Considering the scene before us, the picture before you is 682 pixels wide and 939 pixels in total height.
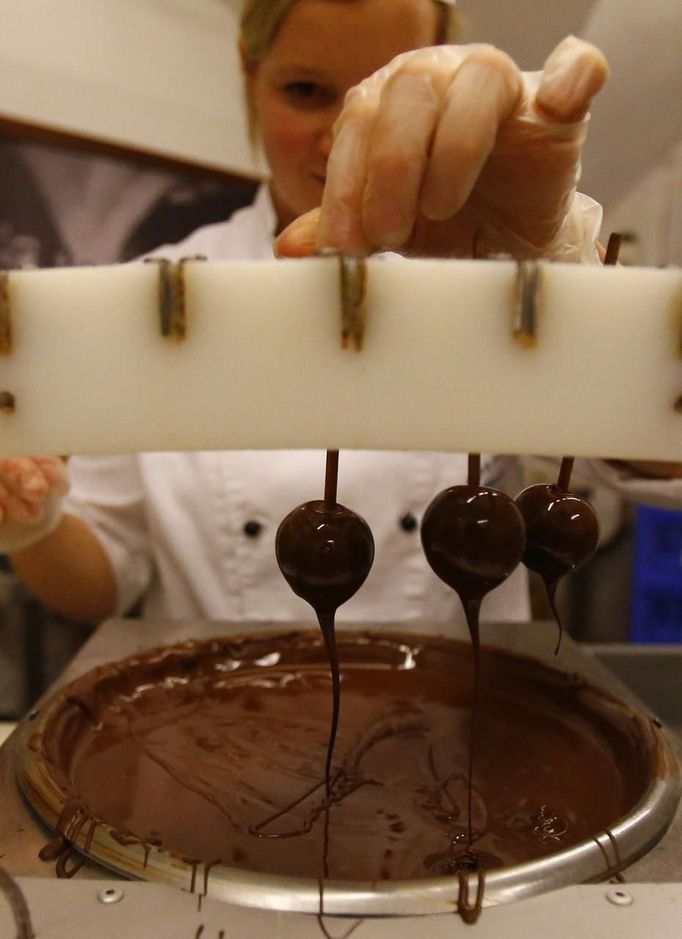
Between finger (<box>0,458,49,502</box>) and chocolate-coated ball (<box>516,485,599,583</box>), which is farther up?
chocolate-coated ball (<box>516,485,599,583</box>)

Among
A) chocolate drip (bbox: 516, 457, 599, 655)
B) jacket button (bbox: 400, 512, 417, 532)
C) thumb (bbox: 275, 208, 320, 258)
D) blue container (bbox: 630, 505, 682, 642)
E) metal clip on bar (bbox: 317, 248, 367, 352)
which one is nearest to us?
metal clip on bar (bbox: 317, 248, 367, 352)

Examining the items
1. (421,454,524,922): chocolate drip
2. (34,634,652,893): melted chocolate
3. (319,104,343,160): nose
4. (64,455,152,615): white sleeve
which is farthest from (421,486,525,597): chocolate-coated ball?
(64,455,152,615): white sleeve

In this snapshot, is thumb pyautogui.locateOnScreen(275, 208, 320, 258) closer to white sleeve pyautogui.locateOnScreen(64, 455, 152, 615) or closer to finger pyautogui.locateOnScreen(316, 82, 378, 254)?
finger pyautogui.locateOnScreen(316, 82, 378, 254)

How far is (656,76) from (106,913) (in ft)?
2.54

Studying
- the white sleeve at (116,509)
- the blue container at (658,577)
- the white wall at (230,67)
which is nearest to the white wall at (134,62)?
the white wall at (230,67)

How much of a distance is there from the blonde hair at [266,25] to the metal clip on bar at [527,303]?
0.26 meters

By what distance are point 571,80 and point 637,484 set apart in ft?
2.50

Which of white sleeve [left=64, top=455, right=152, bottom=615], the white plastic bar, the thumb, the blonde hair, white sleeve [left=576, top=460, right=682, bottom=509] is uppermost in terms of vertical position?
the blonde hair

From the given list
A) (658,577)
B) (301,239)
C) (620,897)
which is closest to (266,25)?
(301,239)

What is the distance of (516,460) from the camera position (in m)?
1.43

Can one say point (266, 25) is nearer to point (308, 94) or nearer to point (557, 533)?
point (308, 94)

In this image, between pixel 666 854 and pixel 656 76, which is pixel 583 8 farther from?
pixel 666 854

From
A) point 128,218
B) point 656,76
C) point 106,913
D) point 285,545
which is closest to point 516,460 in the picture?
point 656,76

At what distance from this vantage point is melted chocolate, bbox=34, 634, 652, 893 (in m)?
0.60
